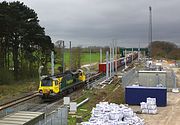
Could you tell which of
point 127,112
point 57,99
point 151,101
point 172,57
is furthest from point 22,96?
point 172,57

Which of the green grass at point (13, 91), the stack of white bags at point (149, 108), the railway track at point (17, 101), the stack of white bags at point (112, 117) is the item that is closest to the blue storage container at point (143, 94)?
the stack of white bags at point (149, 108)

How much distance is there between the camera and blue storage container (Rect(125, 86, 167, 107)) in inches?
1439

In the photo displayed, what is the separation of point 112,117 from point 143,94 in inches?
510

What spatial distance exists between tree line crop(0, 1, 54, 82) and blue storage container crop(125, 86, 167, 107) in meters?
22.4

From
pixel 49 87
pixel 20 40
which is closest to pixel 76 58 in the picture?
pixel 20 40

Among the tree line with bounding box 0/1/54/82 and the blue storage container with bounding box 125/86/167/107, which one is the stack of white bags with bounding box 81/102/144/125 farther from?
the tree line with bounding box 0/1/54/82

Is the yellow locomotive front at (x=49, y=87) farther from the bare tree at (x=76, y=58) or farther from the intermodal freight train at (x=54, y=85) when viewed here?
the bare tree at (x=76, y=58)

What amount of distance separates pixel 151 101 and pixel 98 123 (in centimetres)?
1198

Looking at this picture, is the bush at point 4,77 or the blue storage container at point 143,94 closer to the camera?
the blue storage container at point 143,94

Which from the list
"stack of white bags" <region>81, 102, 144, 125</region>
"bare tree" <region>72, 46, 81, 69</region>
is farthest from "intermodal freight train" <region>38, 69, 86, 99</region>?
"bare tree" <region>72, 46, 81, 69</region>

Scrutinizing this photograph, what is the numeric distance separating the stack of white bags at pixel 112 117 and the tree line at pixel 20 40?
29.0 m

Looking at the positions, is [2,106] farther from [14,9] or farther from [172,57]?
[172,57]

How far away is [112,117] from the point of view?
81.7 feet

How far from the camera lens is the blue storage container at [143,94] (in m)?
36.6
